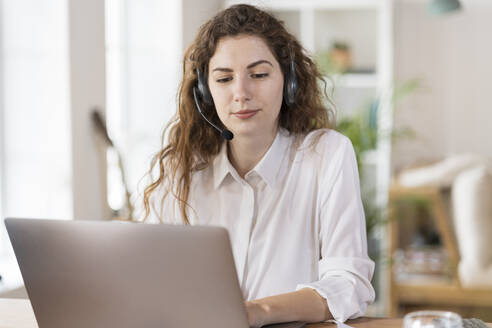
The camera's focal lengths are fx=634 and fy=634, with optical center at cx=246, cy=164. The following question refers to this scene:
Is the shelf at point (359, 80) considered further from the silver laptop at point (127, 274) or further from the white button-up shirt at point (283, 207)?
the silver laptop at point (127, 274)

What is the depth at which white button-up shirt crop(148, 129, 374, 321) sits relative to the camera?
1.34 m

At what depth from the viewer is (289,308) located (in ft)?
3.55

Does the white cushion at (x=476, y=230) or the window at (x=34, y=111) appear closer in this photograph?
the window at (x=34, y=111)

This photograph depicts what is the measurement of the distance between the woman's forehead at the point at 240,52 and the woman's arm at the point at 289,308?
51 centimetres

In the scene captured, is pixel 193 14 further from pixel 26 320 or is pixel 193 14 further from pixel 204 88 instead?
pixel 26 320

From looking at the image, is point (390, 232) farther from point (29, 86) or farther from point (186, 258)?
point (186, 258)

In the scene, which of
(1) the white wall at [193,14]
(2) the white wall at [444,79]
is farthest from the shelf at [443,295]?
(1) the white wall at [193,14]

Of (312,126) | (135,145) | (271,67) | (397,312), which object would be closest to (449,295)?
(397,312)

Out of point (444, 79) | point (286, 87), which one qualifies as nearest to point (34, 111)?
point (286, 87)

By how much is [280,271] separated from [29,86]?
148 cm

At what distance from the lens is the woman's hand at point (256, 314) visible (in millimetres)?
1025

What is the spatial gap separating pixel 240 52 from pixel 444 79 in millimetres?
3189

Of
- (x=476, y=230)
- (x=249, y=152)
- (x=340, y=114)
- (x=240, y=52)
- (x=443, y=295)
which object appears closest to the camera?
(x=240, y=52)

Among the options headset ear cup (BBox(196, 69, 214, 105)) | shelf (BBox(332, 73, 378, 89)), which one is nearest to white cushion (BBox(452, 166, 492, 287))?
shelf (BBox(332, 73, 378, 89))
